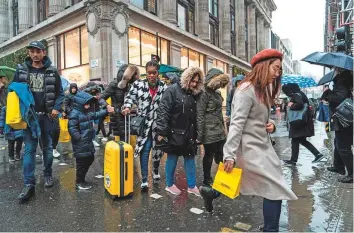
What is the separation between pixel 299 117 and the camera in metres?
6.43

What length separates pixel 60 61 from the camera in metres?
22.1

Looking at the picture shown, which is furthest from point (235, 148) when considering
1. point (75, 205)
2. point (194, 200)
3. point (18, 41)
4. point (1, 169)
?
point (18, 41)

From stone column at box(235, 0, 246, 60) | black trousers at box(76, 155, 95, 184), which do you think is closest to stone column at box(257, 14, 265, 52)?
stone column at box(235, 0, 246, 60)

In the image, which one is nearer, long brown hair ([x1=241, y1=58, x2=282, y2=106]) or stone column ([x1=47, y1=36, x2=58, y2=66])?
long brown hair ([x1=241, y1=58, x2=282, y2=106])

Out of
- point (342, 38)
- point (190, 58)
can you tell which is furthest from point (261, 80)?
point (190, 58)

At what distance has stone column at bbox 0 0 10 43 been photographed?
30927 mm

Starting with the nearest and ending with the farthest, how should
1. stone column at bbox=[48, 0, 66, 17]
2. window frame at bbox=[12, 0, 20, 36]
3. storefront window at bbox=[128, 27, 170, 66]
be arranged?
storefront window at bbox=[128, 27, 170, 66], stone column at bbox=[48, 0, 66, 17], window frame at bbox=[12, 0, 20, 36]

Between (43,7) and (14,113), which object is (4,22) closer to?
(43,7)

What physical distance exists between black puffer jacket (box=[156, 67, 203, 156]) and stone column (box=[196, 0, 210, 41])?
86.6 ft

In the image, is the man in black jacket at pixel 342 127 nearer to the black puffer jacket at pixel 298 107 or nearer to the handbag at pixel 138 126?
the black puffer jacket at pixel 298 107

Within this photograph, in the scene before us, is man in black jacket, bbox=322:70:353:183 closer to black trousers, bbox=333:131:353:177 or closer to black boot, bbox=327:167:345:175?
black trousers, bbox=333:131:353:177

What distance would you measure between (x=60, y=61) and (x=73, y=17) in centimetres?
365

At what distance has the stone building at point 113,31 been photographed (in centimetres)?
1798

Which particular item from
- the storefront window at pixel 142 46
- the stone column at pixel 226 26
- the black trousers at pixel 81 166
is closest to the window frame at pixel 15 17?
the storefront window at pixel 142 46
